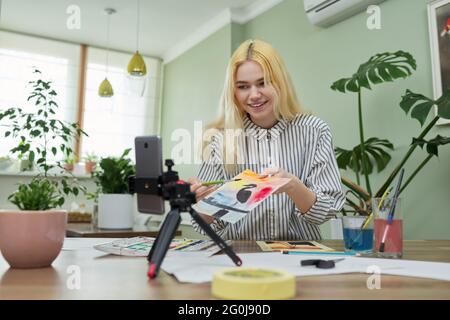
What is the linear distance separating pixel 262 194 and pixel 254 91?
27.7 inches

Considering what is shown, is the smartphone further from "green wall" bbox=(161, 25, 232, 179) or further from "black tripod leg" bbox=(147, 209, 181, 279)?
"green wall" bbox=(161, 25, 232, 179)

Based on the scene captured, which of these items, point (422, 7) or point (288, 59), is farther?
point (288, 59)

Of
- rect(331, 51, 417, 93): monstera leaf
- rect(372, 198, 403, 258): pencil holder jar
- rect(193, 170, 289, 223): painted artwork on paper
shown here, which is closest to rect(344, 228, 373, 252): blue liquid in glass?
rect(372, 198, 403, 258): pencil holder jar

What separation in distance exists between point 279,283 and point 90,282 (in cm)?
28

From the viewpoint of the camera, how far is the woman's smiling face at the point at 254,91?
4.75 ft

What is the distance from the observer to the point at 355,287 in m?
0.58

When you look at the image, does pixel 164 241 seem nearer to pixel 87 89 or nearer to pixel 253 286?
pixel 253 286

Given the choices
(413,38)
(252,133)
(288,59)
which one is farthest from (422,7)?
(252,133)

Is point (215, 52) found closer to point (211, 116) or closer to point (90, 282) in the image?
point (211, 116)

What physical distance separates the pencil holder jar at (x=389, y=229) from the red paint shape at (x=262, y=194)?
0.92 feet

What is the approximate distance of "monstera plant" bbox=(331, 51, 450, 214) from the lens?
182cm

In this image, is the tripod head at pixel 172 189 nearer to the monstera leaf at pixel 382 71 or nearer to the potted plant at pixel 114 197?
the potted plant at pixel 114 197

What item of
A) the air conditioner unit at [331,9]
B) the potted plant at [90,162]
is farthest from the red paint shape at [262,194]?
the potted plant at [90,162]

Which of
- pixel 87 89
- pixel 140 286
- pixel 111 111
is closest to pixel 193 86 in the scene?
pixel 111 111
